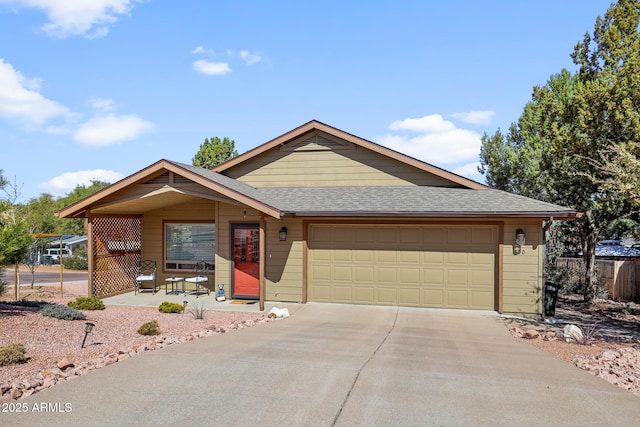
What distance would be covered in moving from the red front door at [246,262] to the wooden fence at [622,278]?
584 inches

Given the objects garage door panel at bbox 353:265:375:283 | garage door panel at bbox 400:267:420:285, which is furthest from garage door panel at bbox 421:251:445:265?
garage door panel at bbox 353:265:375:283

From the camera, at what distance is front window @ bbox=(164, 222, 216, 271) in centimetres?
1451

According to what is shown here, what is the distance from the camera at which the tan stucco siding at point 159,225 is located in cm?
1455

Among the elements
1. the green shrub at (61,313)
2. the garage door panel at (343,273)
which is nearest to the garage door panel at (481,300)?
the garage door panel at (343,273)

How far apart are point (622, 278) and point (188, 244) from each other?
17114 mm

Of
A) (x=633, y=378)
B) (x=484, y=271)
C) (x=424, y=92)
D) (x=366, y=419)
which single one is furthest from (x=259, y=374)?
(x=424, y=92)

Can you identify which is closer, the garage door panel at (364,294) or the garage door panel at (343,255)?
the garage door panel at (364,294)

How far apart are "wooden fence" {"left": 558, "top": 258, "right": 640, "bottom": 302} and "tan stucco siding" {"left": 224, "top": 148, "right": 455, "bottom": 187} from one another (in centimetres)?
990

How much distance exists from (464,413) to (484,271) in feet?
23.7

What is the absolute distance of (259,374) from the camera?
6.04m

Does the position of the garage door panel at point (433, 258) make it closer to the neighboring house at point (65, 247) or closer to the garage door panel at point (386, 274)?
the garage door panel at point (386, 274)

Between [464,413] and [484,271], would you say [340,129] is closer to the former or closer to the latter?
[484,271]

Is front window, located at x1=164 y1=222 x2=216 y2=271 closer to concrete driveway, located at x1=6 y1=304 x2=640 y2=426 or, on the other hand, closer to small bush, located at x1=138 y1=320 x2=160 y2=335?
small bush, located at x1=138 y1=320 x2=160 y2=335

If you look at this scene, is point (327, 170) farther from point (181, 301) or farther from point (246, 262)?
point (181, 301)
